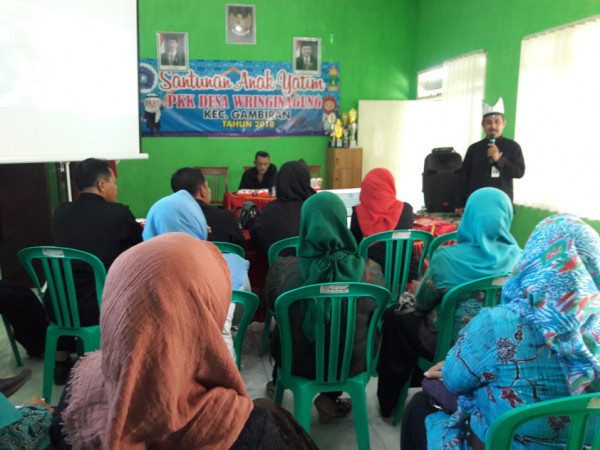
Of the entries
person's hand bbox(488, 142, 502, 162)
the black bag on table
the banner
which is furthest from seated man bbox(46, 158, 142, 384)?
the banner

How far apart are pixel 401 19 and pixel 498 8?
207 centimetres

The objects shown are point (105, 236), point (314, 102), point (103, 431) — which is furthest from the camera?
point (314, 102)

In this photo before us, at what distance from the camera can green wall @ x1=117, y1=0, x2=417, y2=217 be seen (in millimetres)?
5891

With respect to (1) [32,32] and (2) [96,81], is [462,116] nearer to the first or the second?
(2) [96,81]

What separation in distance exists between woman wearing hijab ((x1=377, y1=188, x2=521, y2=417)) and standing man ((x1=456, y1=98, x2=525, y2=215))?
79.2 inches

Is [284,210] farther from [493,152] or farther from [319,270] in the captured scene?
[493,152]

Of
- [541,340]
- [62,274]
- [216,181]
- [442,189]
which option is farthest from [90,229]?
[216,181]

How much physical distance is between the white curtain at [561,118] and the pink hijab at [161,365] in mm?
3820

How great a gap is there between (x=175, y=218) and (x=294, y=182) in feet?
2.71

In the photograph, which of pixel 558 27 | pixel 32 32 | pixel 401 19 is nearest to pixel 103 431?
pixel 32 32

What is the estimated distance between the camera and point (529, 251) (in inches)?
42.0

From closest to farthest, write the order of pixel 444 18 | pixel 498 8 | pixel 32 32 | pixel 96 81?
pixel 32 32
pixel 96 81
pixel 498 8
pixel 444 18

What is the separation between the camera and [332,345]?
1530mm

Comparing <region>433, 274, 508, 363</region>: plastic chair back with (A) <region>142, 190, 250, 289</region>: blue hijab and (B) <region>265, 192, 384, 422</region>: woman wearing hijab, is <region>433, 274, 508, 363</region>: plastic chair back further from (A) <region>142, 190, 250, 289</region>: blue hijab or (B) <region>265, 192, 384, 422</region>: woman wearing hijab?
(A) <region>142, 190, 250, 289</region>: blue hijab
